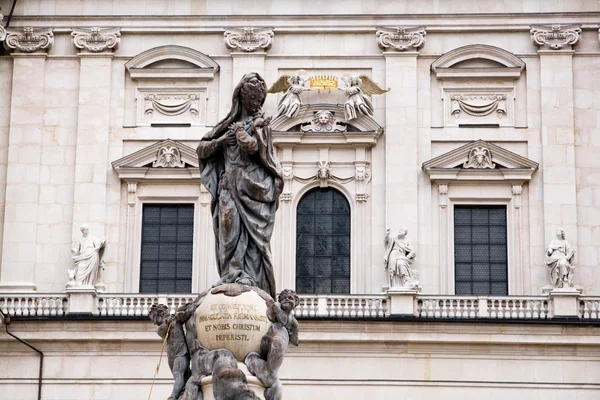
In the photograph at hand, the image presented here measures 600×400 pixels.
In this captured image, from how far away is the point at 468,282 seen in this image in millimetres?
39594

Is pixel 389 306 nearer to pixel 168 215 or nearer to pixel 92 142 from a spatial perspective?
pixel 168 215

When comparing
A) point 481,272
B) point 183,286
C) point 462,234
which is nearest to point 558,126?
point 462,234

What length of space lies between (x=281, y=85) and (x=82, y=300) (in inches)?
278

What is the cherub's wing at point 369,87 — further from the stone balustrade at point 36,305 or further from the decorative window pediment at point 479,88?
the stone balustrade at point 36,305

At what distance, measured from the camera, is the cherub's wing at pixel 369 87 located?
40625 millimetres

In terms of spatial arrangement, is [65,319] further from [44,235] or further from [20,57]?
[20,57]

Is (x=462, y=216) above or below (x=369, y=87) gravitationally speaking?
below

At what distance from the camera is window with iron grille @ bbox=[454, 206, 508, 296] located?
3956 centimetres

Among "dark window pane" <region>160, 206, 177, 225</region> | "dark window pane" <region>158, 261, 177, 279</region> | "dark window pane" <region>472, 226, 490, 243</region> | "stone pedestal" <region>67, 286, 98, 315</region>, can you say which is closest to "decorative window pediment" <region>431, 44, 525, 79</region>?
"dark window pane" <region>472, 226, 490, 243</region>

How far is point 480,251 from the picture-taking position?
3975cm

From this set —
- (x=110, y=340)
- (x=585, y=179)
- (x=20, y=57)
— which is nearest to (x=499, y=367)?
(x=585, y=179)

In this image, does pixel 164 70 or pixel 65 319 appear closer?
pixel 65 319

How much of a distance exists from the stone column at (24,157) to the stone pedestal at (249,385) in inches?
961

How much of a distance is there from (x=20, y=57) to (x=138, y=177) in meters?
4.21
